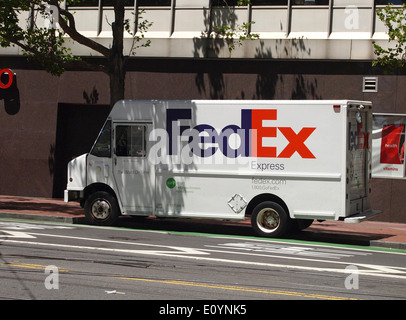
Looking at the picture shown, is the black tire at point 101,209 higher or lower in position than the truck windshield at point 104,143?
lower

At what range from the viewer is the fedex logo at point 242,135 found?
611 inches

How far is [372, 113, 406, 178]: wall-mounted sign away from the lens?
20469 mm

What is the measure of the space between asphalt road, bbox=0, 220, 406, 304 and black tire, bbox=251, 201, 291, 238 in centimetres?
29

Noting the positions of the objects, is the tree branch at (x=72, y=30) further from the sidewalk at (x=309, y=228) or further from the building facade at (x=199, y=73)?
the sidewalk at (x=309, y=228)

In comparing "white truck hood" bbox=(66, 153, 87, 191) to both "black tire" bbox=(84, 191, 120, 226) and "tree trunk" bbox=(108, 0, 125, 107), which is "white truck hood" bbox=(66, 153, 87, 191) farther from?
"tree trunk" bbox=(108, 0, 125, 107)

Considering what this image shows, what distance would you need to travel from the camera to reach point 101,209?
1733 cm

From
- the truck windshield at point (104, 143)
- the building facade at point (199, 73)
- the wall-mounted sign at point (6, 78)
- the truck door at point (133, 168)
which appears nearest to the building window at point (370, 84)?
the building facade at point (199, 73)

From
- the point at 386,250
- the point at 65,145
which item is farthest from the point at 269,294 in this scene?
the point at 65,145

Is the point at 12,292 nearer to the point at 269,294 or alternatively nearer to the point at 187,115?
the point at 269,294

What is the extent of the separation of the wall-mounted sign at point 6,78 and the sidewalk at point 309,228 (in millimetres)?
4534

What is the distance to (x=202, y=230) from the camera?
1739 cm

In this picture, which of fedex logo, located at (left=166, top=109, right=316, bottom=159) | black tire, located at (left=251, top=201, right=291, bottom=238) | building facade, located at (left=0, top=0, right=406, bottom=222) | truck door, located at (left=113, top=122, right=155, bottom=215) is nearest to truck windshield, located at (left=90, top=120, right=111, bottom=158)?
truck door, located at (left=113, top=122, right=155, bottom=215)

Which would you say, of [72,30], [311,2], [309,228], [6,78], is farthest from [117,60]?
[6,78]

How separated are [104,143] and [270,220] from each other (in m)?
4.24
